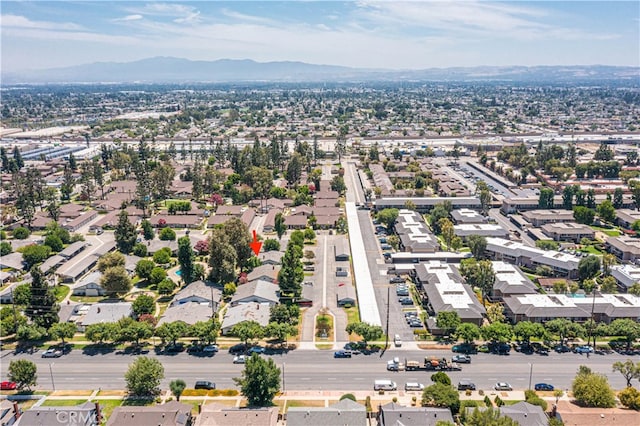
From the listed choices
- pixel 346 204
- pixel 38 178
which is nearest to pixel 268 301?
pixel 346 204

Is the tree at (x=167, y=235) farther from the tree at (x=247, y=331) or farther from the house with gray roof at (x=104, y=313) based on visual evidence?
the tree at (x=247, y=331)

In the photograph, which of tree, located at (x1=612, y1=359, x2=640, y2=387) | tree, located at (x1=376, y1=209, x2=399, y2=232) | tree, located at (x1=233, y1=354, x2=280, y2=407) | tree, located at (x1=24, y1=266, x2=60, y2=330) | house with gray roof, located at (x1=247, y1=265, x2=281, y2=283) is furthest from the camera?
tree, located at (x1=376, y1=209, x2=399, y2=232)

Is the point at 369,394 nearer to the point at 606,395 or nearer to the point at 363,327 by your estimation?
the point at 363,327

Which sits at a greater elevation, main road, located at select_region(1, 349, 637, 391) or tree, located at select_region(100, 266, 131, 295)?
tree, located at select_region(100, 266, 131, 295)

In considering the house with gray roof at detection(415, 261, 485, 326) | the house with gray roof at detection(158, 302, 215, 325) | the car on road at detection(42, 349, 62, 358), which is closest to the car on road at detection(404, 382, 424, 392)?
the house with gray roof at detection(415, 261, 485, 326)

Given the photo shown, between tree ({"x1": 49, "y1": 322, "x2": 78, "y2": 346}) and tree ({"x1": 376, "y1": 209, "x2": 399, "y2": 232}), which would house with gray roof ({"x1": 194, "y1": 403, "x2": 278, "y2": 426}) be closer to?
tree ({"x1": 49, "y1": 322, "x2": 78, "y2": 346})
